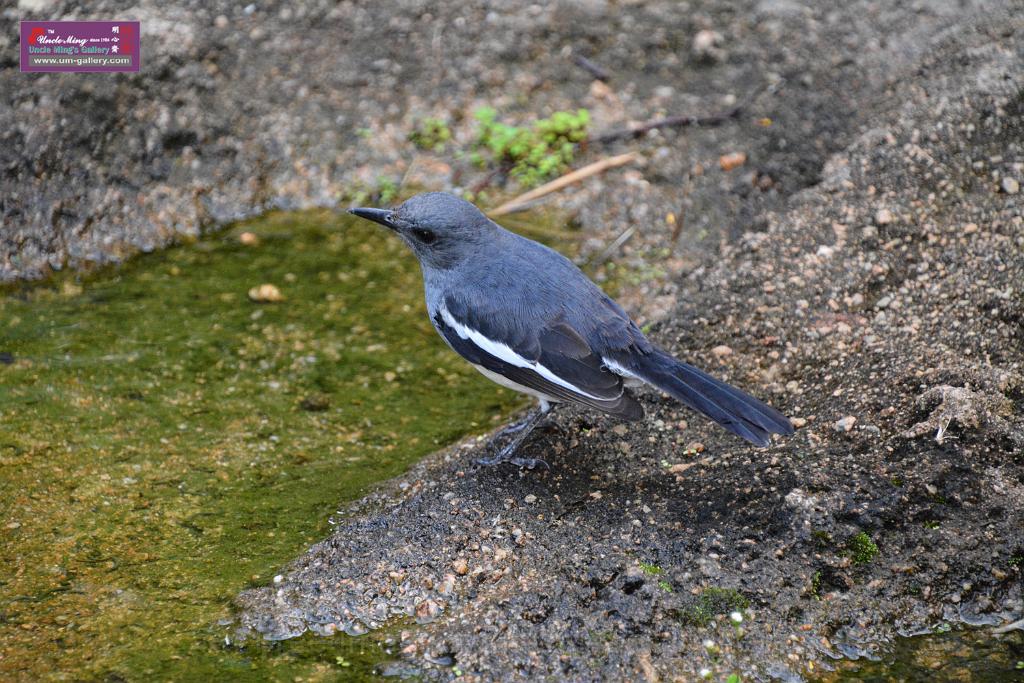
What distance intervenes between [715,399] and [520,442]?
0.87m

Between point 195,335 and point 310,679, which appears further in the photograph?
point 195,335

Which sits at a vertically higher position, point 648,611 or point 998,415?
point 998,415

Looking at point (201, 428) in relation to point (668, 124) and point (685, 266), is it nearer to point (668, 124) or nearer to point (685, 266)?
point (685, 266)

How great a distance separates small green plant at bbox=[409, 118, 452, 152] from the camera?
21.1 feet

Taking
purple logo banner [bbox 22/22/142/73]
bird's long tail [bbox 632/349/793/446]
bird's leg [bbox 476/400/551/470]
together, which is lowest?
bird's leg [bbox 476/400/551/470]

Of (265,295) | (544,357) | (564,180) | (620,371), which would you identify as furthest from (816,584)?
(564,180)

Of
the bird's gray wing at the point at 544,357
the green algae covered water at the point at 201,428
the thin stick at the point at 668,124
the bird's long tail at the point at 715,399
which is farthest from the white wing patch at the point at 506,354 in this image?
the thin stick at the point at 668,124

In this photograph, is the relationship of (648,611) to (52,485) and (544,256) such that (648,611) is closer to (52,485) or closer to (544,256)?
(544,256)

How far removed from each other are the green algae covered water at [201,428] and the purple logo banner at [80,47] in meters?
1.23

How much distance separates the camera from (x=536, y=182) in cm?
624

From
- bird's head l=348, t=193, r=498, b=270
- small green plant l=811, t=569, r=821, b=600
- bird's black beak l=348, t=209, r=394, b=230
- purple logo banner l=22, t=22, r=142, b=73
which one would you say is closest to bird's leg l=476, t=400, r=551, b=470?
bird's head l=348, t=193, r=498, b=270

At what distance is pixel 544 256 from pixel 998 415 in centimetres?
196

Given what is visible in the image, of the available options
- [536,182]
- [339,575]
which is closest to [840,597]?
[339,575]

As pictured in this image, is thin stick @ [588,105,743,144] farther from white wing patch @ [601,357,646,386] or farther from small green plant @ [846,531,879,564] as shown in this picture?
small green plant @ [846,531,879,564]
